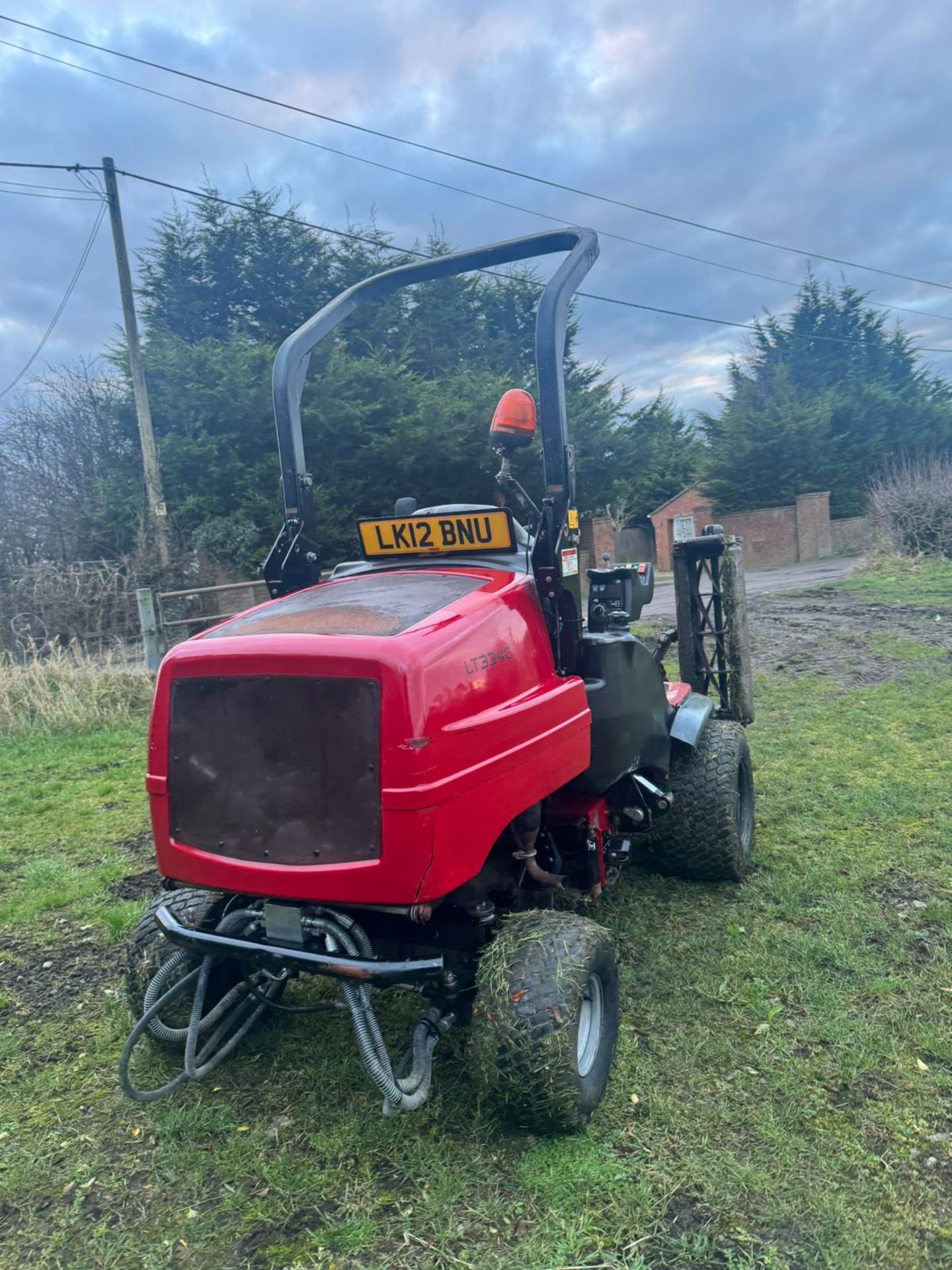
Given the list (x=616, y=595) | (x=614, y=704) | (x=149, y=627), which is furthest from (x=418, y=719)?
(x=149, y=627)

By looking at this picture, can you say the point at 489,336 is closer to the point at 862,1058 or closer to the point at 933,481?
the point at 933,481

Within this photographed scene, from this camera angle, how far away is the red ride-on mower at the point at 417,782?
230 centimetres

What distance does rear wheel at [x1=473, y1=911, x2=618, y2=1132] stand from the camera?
2.34 metres

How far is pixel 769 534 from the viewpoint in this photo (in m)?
25.0

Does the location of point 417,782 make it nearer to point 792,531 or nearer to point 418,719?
point 418,719

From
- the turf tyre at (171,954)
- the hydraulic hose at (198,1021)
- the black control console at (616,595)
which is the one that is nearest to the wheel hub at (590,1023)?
the hydraulic hose at (198,1021)

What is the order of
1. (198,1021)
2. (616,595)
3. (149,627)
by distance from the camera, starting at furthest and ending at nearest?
(149,627), (616,595), (198,1021)

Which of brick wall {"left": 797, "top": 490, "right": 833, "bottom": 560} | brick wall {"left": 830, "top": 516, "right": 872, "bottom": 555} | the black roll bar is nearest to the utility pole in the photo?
the black roll bar

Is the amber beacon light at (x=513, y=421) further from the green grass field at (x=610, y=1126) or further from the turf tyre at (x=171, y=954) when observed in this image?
the green grass field at (x=610, y=1126)

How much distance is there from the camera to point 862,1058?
8.92 ft

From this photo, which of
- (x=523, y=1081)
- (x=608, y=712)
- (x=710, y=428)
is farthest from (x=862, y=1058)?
(x=710, y=428)

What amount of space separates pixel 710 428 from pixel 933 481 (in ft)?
33.0

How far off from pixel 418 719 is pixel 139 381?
12849 millimetres

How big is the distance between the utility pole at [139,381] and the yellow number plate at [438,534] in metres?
10.7
